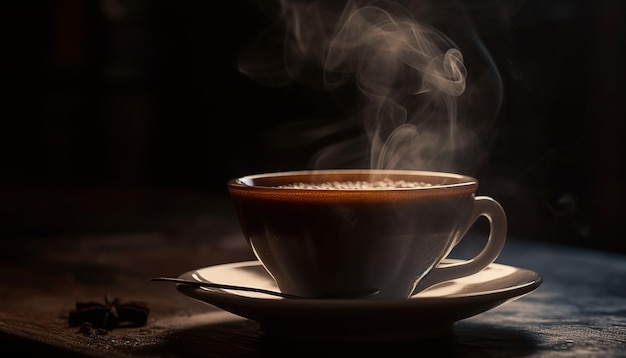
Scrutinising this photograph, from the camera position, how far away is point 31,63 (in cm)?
448

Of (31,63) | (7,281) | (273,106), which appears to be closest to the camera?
(7,281)

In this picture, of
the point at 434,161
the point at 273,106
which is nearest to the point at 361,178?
the point at 434,161

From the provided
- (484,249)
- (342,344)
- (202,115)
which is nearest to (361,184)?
(484,249)

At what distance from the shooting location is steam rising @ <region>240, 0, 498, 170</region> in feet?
4.66

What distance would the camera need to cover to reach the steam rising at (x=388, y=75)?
1.42 meters

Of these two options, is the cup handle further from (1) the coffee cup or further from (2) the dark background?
(2) the dark background

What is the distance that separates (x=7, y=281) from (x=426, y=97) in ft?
4.75

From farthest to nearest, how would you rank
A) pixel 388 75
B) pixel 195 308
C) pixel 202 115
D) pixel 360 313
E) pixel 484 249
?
pixel 202 115
pixel 388 75
pixel 195 308
pixel 484 249
pixel 360 313

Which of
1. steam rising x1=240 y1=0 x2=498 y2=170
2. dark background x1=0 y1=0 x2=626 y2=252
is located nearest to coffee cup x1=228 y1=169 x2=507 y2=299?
steam rising x1=240 y1=0 x2=498 y2=170

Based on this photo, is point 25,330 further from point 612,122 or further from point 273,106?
point 273,106

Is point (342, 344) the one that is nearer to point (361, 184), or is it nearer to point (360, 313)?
point (360, 313)

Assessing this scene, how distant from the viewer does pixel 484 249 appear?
932mm

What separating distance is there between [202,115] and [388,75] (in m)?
1.39

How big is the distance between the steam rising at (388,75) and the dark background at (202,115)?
0.12 metres
